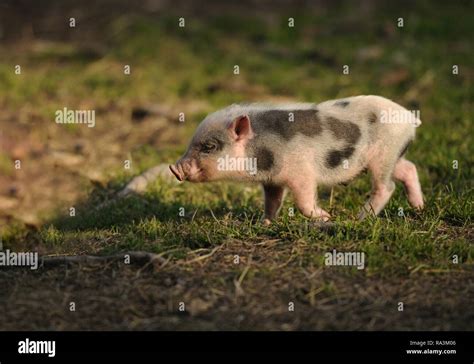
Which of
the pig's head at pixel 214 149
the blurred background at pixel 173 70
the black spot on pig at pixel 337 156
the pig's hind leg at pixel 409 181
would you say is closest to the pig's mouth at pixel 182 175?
the pig's head at pixel 214 149

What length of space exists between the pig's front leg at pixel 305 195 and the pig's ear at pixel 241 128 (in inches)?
21.2

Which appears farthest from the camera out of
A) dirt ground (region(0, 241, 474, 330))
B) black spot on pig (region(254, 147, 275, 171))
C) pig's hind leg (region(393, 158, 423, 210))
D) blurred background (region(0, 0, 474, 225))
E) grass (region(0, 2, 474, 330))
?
blurred background (region(0, 0, 474, 225))

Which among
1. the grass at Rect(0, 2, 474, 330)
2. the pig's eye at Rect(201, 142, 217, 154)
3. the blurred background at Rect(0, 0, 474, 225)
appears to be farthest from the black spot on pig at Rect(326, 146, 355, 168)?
the blurred background at Rect(0, 0, 474, 225)

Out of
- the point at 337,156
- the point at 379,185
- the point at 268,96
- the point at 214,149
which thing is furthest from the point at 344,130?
A: the point at 268,96

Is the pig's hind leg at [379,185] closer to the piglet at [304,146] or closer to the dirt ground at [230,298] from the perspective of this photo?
the piglet at [304,146]

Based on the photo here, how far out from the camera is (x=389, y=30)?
1460 centimetres

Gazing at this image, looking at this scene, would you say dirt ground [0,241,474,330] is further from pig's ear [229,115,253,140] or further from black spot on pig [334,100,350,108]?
black spot on pig [334,100,350,108]

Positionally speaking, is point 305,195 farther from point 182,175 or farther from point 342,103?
point 182,175

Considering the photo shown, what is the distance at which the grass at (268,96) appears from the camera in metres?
6.26

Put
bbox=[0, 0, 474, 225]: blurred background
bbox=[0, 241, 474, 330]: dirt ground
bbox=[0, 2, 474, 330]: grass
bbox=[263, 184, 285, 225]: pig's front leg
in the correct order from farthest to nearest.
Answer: bbox=[0, 0, 474, 225]: blurred background, bbox=[263, 184, 285, 225]: pig's front leg, bbox=[0, 2, 474, 330]: grass, bbox=[0, 241, 474, 330]: dirt ground

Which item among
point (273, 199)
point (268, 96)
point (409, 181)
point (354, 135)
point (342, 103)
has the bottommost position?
point (273, 199)

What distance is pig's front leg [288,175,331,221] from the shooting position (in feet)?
21.7

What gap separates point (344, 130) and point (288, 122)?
49 cm

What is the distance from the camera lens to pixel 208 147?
6703 mm
